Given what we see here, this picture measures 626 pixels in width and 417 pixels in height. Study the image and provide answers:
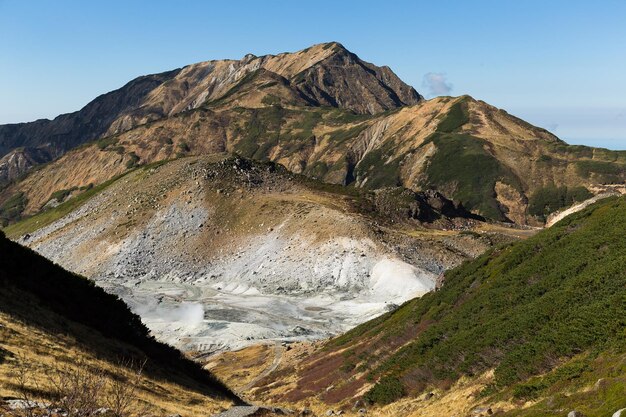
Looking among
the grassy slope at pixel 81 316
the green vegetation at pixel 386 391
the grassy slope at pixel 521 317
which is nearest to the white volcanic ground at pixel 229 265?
the grassy slope at pixel 521 317

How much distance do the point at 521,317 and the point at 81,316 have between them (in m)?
31.0

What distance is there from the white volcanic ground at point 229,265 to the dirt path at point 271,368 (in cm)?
610

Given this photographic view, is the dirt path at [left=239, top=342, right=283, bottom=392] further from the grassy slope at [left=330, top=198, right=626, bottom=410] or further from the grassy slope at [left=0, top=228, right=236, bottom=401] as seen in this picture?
the grassy slope at [left=0, top=228, right=236, bottom=401]

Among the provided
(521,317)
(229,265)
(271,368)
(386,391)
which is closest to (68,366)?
(386,391)

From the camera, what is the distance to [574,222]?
53.3m

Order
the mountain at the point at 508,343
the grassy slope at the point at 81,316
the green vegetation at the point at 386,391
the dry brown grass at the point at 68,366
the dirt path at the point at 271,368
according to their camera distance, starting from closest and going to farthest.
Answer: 1. the dry brown grass at the point at 68,366
2. the mountain at the point at 508,343
3. the grassy slope at the point at 81,316
4. the green vegetation at the point at 386,391
5. the dirt path at the point at 271,368

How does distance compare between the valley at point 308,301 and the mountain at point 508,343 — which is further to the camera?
the valley at point 308,301

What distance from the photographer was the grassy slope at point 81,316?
32.9 metres

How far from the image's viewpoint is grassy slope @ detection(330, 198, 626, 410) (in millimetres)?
29422

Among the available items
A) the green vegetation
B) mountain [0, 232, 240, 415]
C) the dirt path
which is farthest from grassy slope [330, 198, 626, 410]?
mountain [0, 232, 240, 415]

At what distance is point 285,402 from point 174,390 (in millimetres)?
21278

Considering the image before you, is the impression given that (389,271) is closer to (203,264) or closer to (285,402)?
(203,264)

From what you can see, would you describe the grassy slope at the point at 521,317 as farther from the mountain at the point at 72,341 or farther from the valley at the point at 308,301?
the mountain at the point at 72,341

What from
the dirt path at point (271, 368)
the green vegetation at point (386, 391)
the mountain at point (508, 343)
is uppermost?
the mountain at point (508, 343)
